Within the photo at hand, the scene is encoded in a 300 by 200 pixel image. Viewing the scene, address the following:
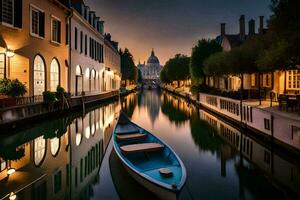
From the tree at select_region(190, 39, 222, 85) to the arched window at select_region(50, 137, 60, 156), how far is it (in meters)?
26.7

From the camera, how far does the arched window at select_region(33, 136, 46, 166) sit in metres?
10.3

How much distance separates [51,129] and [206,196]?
11677 mm

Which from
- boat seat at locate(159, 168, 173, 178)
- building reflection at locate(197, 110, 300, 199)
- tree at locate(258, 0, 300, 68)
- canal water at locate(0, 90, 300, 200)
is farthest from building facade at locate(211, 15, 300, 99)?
boat seat at locate(159, 168, 173, 178)

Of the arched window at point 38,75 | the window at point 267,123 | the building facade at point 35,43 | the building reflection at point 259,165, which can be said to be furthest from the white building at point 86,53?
the window at point 267,123

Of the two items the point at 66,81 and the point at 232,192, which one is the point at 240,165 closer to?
the point at 232,192

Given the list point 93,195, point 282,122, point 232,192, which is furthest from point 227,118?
point 93,195

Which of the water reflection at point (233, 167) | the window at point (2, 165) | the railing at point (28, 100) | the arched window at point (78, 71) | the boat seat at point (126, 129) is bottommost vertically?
the water reflection at point (233, 167)

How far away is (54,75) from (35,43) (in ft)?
15.4

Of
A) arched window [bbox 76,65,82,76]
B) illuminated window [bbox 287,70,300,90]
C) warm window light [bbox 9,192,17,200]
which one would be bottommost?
→ warm window light [bbox 9,192,17,200]

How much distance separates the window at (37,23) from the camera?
71.3 ft

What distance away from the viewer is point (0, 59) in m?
18.4

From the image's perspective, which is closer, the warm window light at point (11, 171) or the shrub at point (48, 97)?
the warm window light at point (11, 171)

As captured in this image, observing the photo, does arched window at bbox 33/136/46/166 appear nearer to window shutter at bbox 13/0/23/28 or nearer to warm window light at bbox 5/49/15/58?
warm window light at bbox 5/49/15/58

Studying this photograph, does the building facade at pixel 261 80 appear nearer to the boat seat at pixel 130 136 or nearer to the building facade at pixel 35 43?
the boat seat at pixel 130 136
